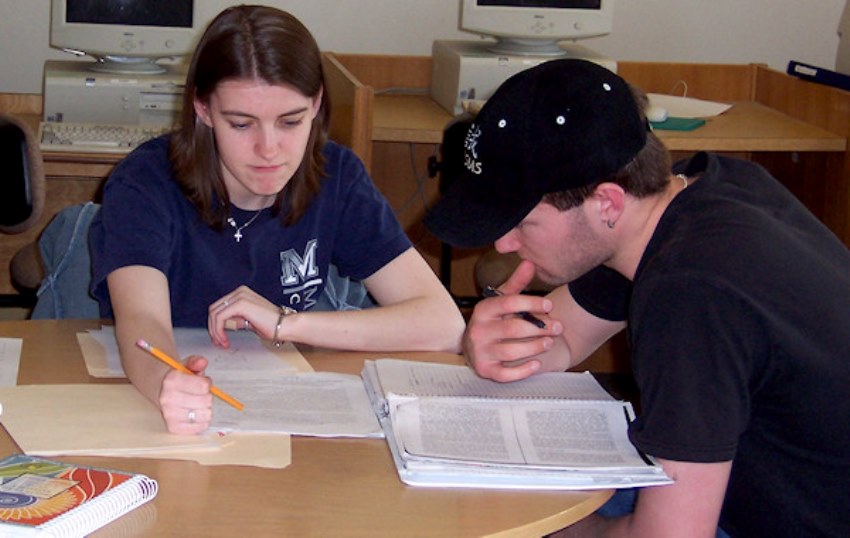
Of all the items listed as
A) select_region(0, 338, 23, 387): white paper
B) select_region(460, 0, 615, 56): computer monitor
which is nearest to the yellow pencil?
select_region(0, 338, 23, 387): white paper

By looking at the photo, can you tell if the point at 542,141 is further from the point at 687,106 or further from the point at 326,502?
the point at 687,106

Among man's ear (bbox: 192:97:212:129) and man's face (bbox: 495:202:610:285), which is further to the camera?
man's ear (bbox: 192:97:212:129)

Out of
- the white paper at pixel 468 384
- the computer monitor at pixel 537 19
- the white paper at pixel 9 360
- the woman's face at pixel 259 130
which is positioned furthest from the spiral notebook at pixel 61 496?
the computer monitor at pixel 537 19

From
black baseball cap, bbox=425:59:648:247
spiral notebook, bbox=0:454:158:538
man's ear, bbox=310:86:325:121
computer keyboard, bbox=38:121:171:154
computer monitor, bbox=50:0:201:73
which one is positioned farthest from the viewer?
computer monitor, bbox=50:0:201:73

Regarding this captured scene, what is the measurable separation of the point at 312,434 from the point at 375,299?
0.61 meters

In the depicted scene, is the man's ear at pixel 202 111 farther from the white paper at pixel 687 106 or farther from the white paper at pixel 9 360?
the white paper at pixel 687 106

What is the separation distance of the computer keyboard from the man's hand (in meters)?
1.83

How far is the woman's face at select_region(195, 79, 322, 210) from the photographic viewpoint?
5.76 feet

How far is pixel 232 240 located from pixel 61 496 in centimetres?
74

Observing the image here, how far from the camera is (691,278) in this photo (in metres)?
1.24

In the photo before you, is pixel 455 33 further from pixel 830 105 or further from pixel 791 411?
pixel 791 411

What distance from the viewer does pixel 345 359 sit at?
1679mm

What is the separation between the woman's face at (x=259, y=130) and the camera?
1757 millimetres

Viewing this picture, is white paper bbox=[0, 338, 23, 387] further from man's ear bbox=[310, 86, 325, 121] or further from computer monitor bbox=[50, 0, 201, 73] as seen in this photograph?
computer monitor bbox=[50, 0, 201, 73]
